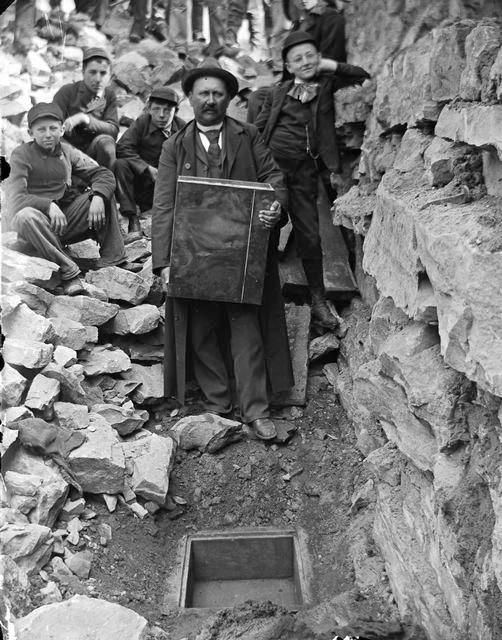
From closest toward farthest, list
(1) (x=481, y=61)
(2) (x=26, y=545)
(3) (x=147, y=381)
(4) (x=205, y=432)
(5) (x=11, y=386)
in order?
(1) (x=481, y=61)
(2) (x=26, y=545)
(5) (x=11, y=386)
(4) (x=205, y=432)
(3) (x=147, y=381)

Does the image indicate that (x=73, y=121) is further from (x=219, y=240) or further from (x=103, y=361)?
(x=103, y=361)

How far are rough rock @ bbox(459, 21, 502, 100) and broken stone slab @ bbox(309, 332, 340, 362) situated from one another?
232 cm

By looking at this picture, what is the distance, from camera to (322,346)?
197 inches

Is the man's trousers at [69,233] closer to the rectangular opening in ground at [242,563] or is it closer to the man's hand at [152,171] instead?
the man's hand at [152,171]

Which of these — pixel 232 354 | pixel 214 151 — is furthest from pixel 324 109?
pixel 232 354

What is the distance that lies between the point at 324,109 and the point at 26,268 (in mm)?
2062

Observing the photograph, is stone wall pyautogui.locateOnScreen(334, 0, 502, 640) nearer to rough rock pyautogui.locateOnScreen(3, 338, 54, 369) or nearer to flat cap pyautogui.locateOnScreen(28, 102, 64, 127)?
flat cap pyautogui.locateOnScreen(28, 102, 64, 127)

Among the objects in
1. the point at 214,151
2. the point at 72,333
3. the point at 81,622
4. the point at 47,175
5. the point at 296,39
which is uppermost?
the point at 296,39

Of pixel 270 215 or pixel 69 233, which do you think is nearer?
pixel 270 215

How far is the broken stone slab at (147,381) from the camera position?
4.65 m

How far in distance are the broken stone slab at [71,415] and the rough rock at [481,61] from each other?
2.45 m

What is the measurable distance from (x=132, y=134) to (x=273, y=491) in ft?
7.38

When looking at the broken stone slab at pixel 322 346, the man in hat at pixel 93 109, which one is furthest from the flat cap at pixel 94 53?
the broken stone slab at pixel 322 346

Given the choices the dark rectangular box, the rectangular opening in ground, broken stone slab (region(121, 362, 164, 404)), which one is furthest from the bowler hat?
the rectangular opening in ground
